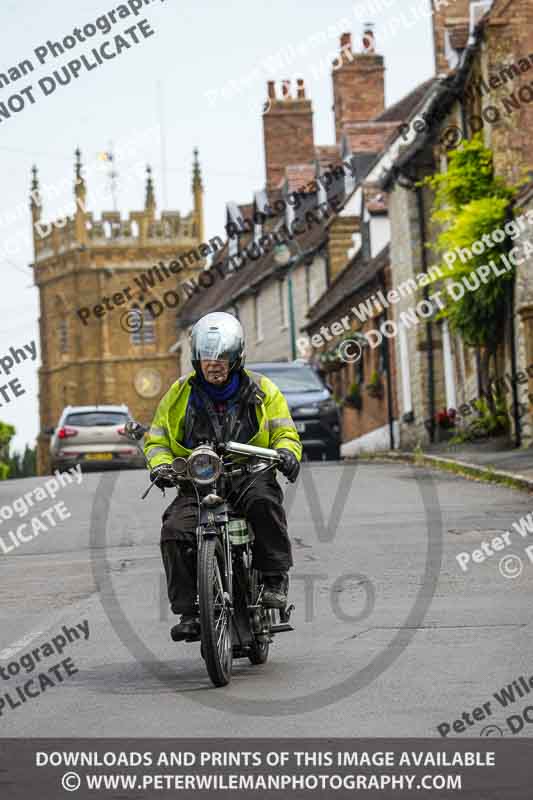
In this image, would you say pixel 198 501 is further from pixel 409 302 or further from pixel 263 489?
pixel 409 302

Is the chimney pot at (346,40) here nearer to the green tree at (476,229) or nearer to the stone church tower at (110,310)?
the green tree at (476,229)

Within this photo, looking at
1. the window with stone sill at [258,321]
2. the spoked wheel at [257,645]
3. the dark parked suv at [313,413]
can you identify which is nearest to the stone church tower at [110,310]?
the window with stone sill at [258,321]

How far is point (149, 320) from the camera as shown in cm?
11556

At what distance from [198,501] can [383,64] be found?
4870 cm

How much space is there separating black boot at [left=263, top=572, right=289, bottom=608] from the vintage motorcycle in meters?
0.04

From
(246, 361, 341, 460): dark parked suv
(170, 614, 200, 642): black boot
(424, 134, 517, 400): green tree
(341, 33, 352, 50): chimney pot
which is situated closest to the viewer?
(170, 614, 200, 642): black boot

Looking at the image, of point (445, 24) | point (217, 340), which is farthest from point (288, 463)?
point (445, 24)

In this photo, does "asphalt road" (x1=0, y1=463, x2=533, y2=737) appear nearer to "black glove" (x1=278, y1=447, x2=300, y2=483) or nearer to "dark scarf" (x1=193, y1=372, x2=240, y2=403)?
"black glove" (x1=278, y1=447, x2=300, y2=483)

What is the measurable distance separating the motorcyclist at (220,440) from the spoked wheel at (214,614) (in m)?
0.17

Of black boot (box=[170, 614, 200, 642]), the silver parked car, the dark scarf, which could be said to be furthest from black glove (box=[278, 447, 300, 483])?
the silver parked car

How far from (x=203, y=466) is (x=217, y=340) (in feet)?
2.15

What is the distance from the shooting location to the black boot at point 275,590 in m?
8.80

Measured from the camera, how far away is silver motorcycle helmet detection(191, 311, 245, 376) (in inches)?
340
